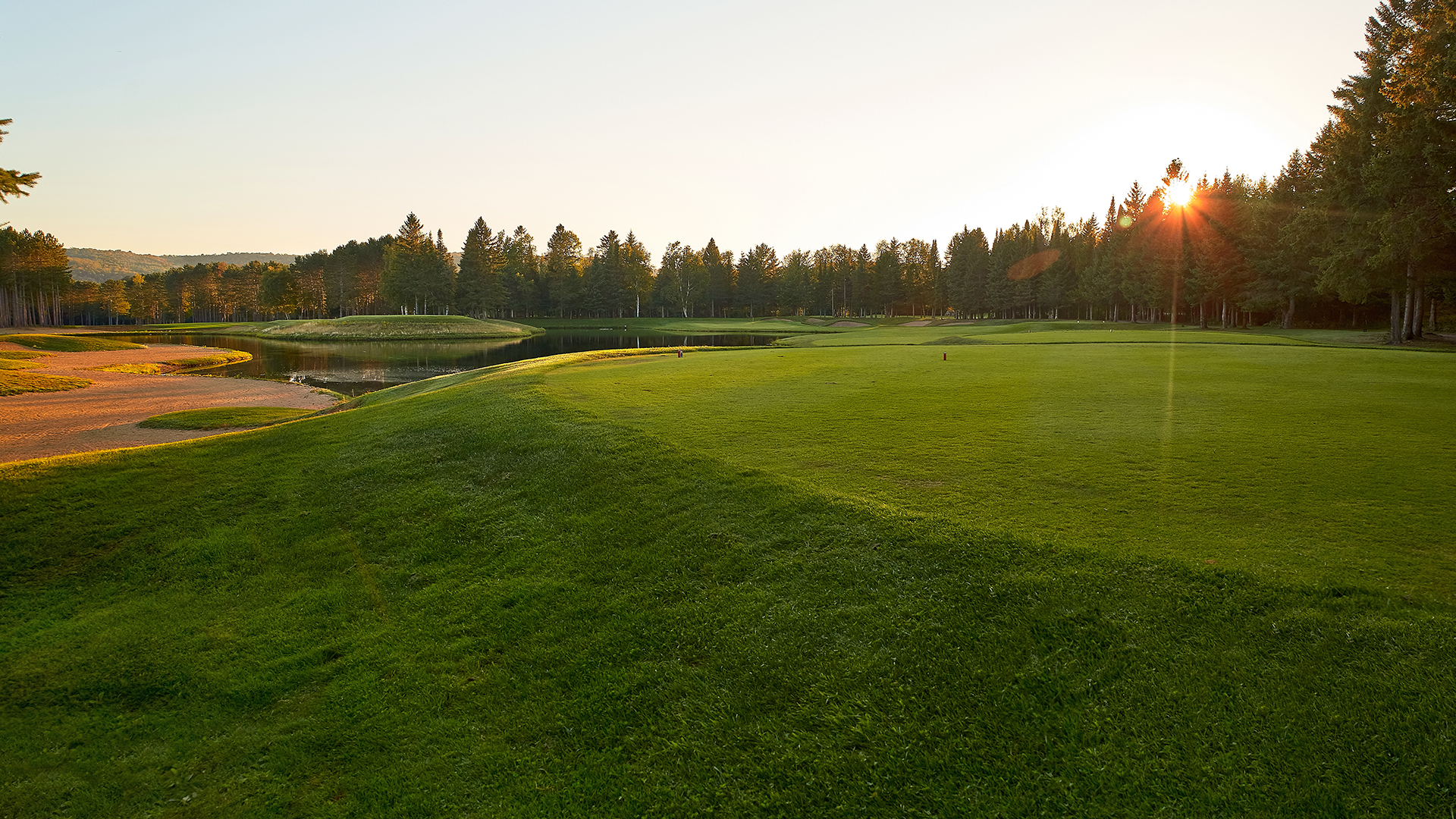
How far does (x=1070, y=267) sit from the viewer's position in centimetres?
10231

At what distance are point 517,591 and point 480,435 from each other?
23.0 ft

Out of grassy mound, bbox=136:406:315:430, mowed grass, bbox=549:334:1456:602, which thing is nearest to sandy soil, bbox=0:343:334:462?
grassy mound, bbox=136:406:315:430

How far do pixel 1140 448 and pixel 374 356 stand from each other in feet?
199

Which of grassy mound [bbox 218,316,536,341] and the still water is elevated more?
grassy mound [bbox 218,316,536,341]

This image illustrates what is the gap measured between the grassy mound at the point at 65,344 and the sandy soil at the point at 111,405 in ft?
54.6

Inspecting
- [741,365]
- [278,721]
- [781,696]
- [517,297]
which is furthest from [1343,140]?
[517,297]

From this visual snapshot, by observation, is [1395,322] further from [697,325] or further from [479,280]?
[479,280]

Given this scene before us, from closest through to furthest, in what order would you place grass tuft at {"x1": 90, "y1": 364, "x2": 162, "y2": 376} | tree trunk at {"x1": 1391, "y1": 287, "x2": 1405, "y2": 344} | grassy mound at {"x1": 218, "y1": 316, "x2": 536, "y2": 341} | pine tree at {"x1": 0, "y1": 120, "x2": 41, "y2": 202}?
pine tree at {"x1": 0, "y1": 120, "x2": 41, "y2": 202}
tree trunk at {"x1": 1391, "y1": 287, "x2": 1405, "y2": 344}
grass tuft at {"x1": 90, "y1": 364, "x2": 162, "y2": 376}
grassy mound at {"x1": 218, "y1": 316, "x2": 536, "y2": 341}

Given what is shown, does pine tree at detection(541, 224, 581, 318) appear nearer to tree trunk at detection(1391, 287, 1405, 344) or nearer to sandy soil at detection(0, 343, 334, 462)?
sandy soil at detection(0, 343, 334, 462)

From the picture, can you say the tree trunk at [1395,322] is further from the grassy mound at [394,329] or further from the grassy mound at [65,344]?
the grassy mound at [65,344]

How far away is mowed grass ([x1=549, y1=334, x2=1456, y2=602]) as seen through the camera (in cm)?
671

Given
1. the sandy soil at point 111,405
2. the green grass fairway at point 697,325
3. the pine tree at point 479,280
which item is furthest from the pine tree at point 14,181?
the pine tree at point 479,280

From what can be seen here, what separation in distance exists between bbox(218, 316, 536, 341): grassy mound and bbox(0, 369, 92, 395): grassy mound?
53472 millimetres

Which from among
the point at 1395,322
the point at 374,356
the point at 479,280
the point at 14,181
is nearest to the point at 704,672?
the point at 14,181
